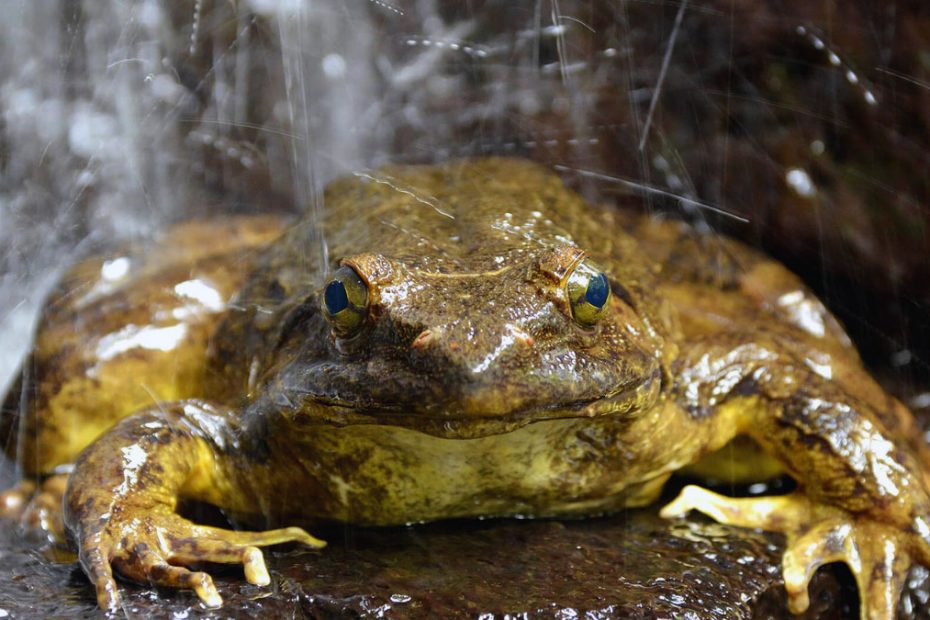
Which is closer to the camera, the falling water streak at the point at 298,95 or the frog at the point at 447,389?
the frog at the point at 447,389

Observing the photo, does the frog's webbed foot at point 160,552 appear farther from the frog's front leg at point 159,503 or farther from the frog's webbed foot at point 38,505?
the frog's webbed foot at point 38,505

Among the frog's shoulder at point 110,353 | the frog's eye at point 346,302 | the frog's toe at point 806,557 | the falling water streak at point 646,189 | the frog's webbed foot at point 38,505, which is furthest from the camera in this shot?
the falling water streak at point 646,189

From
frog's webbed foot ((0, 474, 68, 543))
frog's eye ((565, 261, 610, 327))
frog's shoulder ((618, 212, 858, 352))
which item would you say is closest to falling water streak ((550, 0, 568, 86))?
frog's shoulder ((618, 212, 858, 352))

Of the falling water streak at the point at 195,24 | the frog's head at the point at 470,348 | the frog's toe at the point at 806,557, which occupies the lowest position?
the frog's toe at the point at 806,557

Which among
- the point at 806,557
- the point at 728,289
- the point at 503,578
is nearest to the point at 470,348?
the point at 503,578

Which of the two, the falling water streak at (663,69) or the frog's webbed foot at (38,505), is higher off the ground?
the falling water streak at (663,69)

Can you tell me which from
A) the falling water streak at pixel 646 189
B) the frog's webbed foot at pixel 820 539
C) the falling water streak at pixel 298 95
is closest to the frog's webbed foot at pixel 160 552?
the frog's webbed foot at pixel 820 539

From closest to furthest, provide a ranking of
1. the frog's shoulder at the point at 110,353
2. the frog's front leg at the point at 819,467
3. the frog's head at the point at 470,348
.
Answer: the frog's head at the point at 470,348
the frog's front leg at the point at 819,467
the frog's shoulder at the point at 110,353
